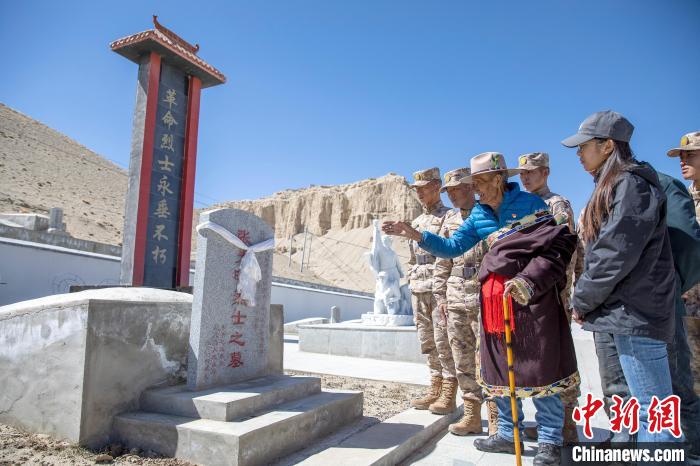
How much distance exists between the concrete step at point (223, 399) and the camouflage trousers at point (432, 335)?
111 cm

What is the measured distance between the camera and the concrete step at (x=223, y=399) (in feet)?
8.27

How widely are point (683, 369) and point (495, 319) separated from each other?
34.6 inches

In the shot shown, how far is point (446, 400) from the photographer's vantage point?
344cm

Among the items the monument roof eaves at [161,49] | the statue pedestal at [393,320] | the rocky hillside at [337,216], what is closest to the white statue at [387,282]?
the statue pedestal at [393,320]

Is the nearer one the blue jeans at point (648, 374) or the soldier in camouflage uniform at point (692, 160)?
the blue jeans at point (648, 374)

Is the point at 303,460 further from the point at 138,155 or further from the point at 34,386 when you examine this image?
the point at 138,155

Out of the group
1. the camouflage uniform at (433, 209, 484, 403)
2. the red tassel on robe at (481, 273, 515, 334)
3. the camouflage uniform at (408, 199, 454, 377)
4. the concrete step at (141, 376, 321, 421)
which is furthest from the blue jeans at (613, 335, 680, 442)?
the concrete step at (141, 376, 321, 421)

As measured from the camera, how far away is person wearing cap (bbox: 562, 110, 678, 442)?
191 centimetres

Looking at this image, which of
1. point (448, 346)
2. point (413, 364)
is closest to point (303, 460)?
point (448, 346)

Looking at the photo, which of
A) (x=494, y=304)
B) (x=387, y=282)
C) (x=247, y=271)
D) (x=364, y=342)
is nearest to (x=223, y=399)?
(x=247, y=271)

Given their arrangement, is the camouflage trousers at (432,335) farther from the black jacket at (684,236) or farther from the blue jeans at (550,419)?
the black jacket at (684,236)

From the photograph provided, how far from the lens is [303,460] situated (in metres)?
2.38

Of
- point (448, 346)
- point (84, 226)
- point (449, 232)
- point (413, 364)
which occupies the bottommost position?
point (413, 364)

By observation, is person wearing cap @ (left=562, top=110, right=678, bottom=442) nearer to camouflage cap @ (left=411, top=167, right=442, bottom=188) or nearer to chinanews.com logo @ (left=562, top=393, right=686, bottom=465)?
chinanews.com logo @ (left=562, top=393, right=686, bottom=465)
